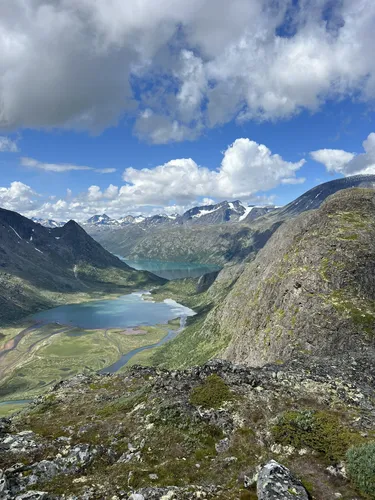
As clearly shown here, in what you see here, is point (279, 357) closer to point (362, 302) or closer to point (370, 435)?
point (362, 302)

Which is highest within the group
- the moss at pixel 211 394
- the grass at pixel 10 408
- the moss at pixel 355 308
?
the moss at pixel 211 394

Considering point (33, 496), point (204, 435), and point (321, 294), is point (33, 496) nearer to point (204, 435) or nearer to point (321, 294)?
point (204, 435)

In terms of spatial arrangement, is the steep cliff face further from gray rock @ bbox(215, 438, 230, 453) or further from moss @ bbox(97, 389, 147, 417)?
gray rock @ bbox(215, 438, 230, 453)

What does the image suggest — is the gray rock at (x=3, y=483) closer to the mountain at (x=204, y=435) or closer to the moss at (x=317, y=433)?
the mountain at (x=204, y=435)

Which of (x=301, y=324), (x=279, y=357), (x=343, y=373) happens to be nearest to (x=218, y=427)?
(x=343, y=373)

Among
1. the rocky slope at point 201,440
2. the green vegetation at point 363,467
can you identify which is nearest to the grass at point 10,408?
the rocky slope at point 201,440

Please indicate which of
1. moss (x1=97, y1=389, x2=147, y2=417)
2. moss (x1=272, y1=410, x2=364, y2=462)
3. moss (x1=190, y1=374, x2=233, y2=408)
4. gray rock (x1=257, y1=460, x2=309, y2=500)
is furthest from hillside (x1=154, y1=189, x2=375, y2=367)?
gray rock (x1=257, y1=460, x2=309, y2=500)
